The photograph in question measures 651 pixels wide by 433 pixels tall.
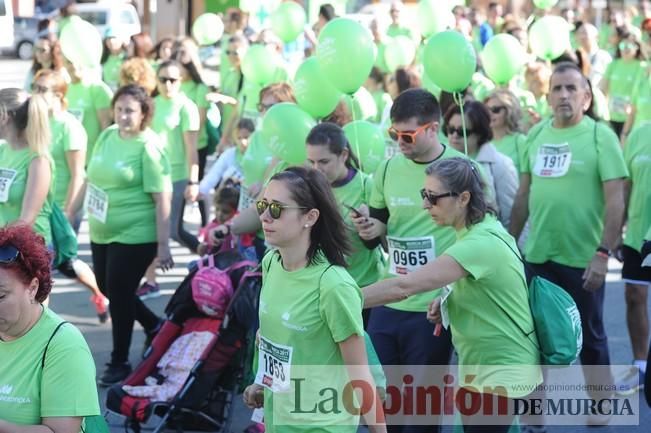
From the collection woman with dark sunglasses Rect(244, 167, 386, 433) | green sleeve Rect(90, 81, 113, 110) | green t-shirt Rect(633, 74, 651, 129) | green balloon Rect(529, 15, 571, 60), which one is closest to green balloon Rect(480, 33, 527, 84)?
green balloon Rect(529, 15, 571, 60)

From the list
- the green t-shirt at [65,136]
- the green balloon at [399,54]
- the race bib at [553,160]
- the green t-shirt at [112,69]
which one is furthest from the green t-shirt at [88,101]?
the race bib at [553,160]

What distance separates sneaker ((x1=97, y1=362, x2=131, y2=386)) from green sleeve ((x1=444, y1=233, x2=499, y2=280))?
333cm

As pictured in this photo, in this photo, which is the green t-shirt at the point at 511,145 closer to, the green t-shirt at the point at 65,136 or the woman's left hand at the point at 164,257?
the woman's left hand at the point at 164,257

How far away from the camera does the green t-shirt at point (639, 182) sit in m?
6.84

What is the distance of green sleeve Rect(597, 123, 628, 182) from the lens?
637 centimetres

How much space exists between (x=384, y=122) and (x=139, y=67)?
6.43 feet

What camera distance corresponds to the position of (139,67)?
29.6ft

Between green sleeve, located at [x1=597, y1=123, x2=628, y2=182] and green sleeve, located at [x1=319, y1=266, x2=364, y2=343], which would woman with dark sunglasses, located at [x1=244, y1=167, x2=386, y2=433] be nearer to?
green sleeve, located at [x1=319, y1=266, x2=364, y2=343]

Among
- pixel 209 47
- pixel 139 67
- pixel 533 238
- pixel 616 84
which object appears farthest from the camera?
pixel 209 47

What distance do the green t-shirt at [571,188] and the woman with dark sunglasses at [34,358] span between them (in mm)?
3584

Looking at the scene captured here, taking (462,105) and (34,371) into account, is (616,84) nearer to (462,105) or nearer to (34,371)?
(462,105)

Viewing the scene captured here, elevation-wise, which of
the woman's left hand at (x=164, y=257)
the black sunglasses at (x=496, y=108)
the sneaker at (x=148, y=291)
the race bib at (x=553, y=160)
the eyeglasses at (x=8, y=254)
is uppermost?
the eyeglasses at (x=8, y=254)

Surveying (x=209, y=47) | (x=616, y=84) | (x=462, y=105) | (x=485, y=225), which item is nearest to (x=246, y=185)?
(x=462, y=105)

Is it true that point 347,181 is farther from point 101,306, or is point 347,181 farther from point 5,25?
point 5,25
